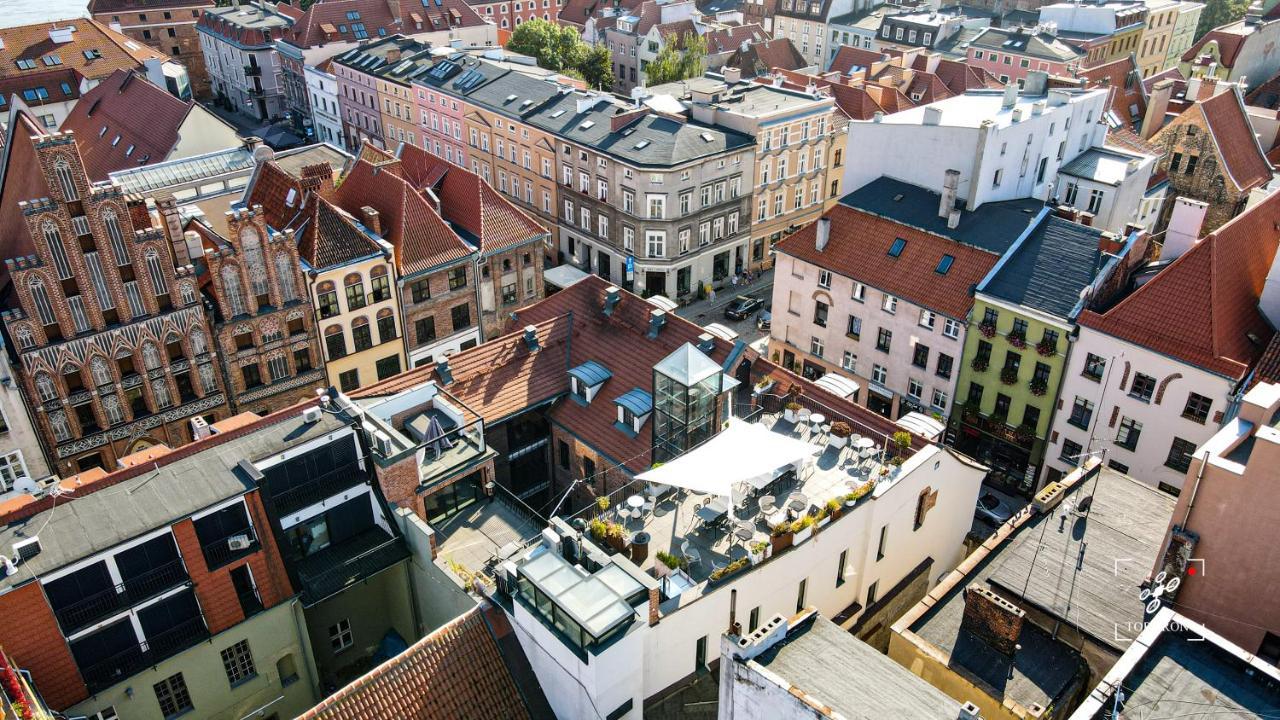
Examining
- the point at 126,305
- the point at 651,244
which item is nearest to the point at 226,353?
the point at 126,305

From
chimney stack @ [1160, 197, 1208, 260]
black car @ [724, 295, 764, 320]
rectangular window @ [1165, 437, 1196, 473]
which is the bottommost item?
black car @ [724, 295, 764, 320]

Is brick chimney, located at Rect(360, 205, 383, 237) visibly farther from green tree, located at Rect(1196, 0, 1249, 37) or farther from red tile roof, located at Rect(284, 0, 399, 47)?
green tree, located at Rect(1196, 0, 1249, 37)

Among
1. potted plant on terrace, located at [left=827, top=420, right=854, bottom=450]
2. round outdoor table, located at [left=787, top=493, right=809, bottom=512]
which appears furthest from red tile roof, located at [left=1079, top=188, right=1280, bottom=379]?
round outdoor table, located at [left=787, top=493, right=809, bottom=512]

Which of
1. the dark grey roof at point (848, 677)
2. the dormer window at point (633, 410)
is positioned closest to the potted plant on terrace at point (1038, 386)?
the dormer window at point (633, 410)

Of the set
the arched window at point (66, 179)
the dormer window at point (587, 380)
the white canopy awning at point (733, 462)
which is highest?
the arched window at point (66, 179)

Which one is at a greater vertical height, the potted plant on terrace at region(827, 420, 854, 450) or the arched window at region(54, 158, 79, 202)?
the arched window at region(54, 158, 79, 202)

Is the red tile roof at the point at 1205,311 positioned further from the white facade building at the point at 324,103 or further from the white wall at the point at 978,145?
the white facade building at the point at 324,103

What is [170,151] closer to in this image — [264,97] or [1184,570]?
[264,97]
